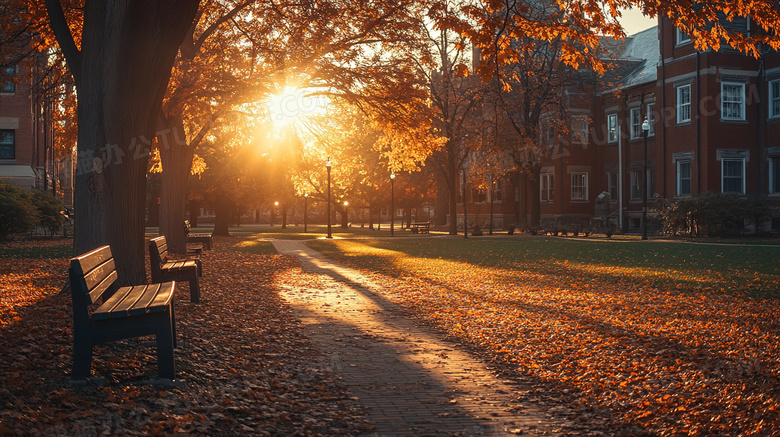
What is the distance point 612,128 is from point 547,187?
264 inches

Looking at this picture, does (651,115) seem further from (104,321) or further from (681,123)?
(104,321)

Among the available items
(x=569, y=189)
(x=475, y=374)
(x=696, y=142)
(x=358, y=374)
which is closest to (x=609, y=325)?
(x=475, y=374)

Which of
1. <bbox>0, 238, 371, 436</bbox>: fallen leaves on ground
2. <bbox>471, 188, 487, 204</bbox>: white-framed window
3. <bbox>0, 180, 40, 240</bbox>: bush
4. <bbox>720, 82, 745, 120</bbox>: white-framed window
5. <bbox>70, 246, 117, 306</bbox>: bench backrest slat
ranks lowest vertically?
<bbox>0, 238, 371, 436</bbox>: fallen leaves on ground

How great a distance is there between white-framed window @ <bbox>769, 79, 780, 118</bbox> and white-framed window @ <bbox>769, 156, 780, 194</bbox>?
219 centimetres

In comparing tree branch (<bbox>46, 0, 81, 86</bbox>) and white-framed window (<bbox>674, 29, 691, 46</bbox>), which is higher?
white-framed window (<bbox>674, 29, 691, 46</bbox>)

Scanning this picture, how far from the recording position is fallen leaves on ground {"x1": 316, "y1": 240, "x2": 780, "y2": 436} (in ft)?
17.2

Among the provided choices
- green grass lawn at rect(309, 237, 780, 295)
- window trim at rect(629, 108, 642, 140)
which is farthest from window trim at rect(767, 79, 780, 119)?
green grass lawn at rect(309, 237, 780, 295)

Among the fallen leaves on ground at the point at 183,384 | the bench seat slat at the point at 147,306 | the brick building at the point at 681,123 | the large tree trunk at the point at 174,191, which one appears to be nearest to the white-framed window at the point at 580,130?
the brick building at the point at 681,123

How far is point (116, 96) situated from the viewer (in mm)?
8914

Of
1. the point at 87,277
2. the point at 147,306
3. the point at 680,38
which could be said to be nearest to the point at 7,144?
the point at 680,38

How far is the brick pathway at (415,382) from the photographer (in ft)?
16.1

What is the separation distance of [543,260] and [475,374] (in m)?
14.2

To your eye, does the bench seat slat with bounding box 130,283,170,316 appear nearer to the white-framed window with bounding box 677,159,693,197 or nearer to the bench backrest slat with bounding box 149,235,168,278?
the bench backrest slat with bounding box 149,235,168,278

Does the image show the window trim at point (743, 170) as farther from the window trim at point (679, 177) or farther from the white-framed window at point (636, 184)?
the white-framed window at point (636, 184)
